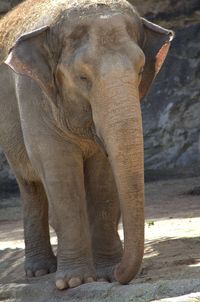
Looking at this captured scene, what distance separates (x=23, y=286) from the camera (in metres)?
8.02

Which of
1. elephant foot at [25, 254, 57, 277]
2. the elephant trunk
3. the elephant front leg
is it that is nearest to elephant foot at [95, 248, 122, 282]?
the elephant front leg

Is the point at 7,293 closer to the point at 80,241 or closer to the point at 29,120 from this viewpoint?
the point at 80,241

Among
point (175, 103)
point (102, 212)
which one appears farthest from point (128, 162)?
point (175, 103)

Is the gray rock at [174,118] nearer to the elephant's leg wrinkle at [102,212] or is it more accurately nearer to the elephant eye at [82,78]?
the elephant's leg wrinkle at [102,212]

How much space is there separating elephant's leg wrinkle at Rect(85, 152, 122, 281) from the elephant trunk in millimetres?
1224

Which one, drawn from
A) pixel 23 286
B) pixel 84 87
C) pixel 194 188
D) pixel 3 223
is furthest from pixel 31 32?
pixel 194 188

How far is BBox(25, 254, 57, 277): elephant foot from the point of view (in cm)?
892

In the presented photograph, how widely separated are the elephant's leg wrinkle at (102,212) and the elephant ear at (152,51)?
71 centimetres

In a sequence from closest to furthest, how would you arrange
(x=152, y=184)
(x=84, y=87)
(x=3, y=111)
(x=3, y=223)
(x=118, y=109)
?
(x=118, y=109) → (x=84, y=87) → (x=3, y=111) → (x=3, y=223) → (x=152, y=184)

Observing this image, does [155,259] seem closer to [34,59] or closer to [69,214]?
[69,214]

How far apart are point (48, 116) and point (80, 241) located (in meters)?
0.88

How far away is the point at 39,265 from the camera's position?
894 centimetres

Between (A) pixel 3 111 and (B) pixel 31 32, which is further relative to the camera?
(A) pixel 3 111

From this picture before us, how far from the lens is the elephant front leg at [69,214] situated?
25.9 ft
